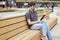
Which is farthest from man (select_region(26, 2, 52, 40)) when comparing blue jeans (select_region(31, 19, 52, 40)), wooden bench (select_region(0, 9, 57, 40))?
wooden bench (select_region(0, 9, 57, 40))

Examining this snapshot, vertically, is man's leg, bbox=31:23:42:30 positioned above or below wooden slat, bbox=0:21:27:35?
below

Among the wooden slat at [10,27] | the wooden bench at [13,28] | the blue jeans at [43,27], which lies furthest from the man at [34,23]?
the wooden slat at [10,27]

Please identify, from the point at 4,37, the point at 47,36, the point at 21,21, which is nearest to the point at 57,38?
the point at 47,36

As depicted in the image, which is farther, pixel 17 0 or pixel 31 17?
pixel 17 0

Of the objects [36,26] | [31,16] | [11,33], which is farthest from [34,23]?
[11,33]

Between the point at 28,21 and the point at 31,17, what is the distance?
9.6 inches

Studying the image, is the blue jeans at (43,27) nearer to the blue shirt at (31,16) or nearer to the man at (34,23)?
the man at (34,23)

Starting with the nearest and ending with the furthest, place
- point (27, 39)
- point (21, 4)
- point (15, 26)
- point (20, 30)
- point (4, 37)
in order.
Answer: point (4, 37) → point (27, 39) → point (15, 26) → point (20, 30) → point (21, 4)

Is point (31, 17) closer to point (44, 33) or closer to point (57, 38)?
point (44, 33)

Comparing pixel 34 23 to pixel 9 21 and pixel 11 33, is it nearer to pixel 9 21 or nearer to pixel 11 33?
pixel 11 33

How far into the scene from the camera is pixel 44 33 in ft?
18.3

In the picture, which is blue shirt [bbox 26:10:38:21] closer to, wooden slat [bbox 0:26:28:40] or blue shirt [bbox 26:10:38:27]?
blue shirt [bbox 26:10:38:27]

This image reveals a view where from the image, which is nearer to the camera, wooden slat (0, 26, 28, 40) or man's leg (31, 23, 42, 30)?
wooden slat (0, 26, 28, 40)

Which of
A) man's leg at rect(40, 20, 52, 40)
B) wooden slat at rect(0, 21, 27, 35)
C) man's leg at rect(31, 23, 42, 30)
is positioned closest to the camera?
wooden slat at rect(0, 21, 27, 35)
